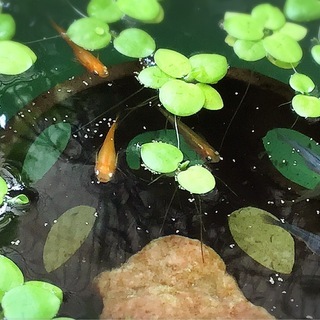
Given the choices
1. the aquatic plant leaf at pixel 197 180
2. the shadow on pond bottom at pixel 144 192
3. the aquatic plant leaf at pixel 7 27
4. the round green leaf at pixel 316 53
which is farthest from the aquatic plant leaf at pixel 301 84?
the aquatic plant leaf at pixel 7 27

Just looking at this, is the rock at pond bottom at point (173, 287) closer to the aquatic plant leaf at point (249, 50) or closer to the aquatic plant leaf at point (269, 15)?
the aquatic plant leaf at point (249, 50)

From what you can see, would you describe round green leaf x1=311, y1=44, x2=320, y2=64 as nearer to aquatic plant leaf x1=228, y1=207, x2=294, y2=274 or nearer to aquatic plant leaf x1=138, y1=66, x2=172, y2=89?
aquatic plant leaf x1=138, y1=66, x2=172, y2=89

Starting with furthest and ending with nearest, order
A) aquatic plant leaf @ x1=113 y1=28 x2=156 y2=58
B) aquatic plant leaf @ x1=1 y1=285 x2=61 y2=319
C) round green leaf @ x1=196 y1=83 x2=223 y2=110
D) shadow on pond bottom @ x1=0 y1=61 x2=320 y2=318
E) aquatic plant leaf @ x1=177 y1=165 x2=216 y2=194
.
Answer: aquatic plant leaf @ x1=113 y1=28 x2=156 y2=58 → round green leaf @ x1=196 y1=83 x2=223 y2=110 → aquatic plant leaf @ x1=177 y1=165 x2=216 y2=194 → shadow on pond bottom @ x1=0 y1=61 x2=320 y2=318 → aquatic plant leaf @ x1=1 y1=285 x2=61 y2=319

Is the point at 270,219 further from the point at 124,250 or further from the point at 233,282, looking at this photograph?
the point at 124,250

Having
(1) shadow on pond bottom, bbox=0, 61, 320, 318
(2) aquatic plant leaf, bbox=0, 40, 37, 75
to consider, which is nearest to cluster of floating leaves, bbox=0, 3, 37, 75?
(2) aquatic plant leaf, bbox=0, 40, 37, 75

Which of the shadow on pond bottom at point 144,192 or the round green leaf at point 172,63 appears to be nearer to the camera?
the shadow on pond bottom at point 144,192
